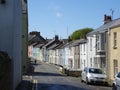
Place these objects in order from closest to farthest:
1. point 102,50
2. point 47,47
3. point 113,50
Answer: point 113,50 → point 102,50 → point 47,47

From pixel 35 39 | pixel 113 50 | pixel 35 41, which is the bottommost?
pixel 113 50

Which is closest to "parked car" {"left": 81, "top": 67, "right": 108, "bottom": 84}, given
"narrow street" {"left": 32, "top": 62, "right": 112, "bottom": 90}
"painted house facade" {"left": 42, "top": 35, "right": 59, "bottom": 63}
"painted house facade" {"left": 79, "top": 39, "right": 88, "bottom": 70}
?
"narrow street" {"left": 32, "top": 62, "right": 112, "bottom": 90}

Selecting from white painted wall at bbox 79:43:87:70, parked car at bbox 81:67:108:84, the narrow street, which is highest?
white painted wall at bbox 79:43:87:70

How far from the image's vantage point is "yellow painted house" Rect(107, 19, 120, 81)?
37625 millimetres

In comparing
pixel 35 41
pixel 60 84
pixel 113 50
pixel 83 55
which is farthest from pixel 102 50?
pixel 35 41

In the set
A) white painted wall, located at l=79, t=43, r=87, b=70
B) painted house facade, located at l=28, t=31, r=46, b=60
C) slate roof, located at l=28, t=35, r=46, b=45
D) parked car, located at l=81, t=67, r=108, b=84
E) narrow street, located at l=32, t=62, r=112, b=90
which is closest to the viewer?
narrow street, located at l=32, t=62, r=112, b=90

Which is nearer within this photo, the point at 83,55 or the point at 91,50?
the point at 91,50

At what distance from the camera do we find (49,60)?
119312 millimetres

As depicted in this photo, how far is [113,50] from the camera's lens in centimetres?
3922

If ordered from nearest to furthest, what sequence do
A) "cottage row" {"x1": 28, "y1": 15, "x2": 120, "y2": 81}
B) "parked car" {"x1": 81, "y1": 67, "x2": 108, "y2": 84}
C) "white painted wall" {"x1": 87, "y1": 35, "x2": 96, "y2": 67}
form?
1. "parked car" {"x1": 81, "y1": 67, "x2": 108, "y2": 84}
2. "cottage row" {"x1": 28, "y1": 15, "x2": 120, "y2": 81}
3. "white painted wall" {"x1": 87, "y1": 35, "x2": 96, "y2": 67}

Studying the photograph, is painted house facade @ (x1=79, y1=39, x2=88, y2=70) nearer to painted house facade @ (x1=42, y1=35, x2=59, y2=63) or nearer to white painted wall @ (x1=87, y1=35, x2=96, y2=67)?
white painted wall @ (x1=87, y1=35, x2=96, y2=67)

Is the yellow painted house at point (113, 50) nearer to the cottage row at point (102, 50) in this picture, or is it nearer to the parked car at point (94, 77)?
the cottage row at point (102, 50)

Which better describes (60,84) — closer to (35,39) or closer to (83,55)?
(83,55)

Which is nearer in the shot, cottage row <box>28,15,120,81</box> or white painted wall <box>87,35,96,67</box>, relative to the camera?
cottage row <box>28,15,120,81</box>
